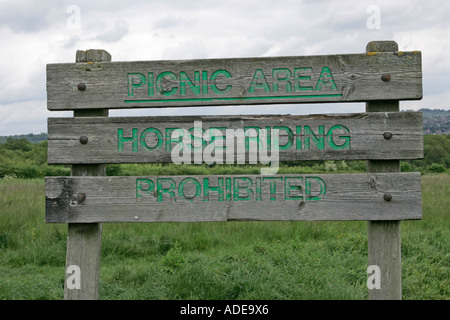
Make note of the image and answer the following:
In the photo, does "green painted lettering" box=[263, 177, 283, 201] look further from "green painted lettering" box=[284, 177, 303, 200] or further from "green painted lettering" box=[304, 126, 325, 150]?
"green painted lettering" box=[304, 126, 325, 150]

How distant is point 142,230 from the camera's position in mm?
7773

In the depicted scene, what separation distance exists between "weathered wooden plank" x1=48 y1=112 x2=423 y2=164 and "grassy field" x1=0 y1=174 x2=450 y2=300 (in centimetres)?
157

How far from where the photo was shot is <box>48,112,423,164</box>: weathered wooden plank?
3789 millimetres

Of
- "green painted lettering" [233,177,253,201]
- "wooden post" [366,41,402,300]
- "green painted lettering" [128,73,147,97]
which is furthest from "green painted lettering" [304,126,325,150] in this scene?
"green painted lettering" [128,73,147,97]

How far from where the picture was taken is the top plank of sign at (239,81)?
383cm

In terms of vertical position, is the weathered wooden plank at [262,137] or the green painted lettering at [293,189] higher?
the weathered wooden plank at [262,137]

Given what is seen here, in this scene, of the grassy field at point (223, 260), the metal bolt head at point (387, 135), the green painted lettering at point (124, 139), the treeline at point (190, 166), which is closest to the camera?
the metal bolt head at point (387, 135)

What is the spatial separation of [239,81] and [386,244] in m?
1.93

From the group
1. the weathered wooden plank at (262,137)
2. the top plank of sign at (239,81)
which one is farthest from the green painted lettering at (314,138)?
the top plank of sign at (239,81)

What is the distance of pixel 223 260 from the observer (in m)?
5.68

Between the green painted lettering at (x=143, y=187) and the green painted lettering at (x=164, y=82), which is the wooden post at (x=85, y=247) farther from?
the green painted lettering at (x=164, y=82)

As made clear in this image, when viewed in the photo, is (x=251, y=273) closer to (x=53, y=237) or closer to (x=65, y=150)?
(x=65, y=150)

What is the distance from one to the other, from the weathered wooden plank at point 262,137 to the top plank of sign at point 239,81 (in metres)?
0.17

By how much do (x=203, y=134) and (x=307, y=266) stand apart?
2.39 m
